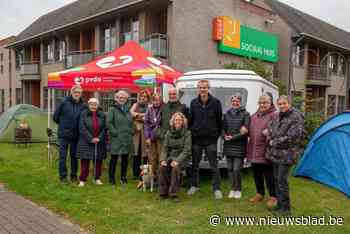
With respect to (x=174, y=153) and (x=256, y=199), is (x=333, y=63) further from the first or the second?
(x=174, y=153)

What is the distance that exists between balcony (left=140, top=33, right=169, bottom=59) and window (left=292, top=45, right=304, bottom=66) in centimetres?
1110

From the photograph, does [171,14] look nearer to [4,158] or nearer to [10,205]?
[4,158]

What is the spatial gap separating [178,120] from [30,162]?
217 inches

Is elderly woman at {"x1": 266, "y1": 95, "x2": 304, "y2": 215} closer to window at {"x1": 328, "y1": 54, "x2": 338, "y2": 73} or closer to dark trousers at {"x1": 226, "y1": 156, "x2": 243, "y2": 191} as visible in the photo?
dark trousers at {"x1": 226, "y1": 156, "x2": 243, "y2": 191}

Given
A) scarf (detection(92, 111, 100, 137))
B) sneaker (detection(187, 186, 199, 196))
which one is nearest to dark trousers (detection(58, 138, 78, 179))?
scarf (detection(92, 111, 100, 137))

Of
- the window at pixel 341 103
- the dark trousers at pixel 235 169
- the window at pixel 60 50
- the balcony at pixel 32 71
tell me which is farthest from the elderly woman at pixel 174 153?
the window at pixel 341 103

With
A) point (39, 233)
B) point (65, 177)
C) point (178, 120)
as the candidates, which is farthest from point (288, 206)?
point (65, 177)

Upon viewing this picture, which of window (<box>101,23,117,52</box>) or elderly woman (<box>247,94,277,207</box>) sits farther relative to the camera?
window (<box>101,23,117,52</box>)

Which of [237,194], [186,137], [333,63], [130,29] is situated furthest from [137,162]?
[333,63]

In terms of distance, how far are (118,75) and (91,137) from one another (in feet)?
5.97

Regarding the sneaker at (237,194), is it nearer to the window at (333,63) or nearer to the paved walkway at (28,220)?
the paved walkway at (28,220)

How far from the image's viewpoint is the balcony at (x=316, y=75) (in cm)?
2462

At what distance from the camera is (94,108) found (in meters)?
6.69

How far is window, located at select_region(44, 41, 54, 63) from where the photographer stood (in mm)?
25403
